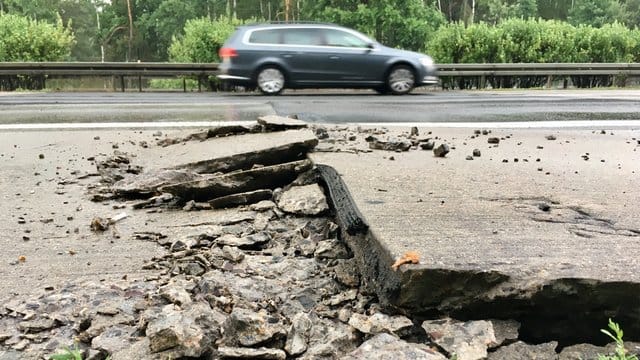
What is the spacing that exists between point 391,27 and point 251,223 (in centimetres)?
2611

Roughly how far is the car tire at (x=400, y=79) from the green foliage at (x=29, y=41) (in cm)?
1175

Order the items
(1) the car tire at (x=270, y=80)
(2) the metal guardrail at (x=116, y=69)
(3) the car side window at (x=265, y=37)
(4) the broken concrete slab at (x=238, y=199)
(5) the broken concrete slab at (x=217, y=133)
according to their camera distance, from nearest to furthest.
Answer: (4) the broken concrete slab at (x=238, y=199) < (5) the broken concrete slab at (x=217, y=133) < (1) the car tire at (x=270, y=80) < (3) the car side window at (x=265, y=37) < (2) the metal guardrail at (x=116, y=69)

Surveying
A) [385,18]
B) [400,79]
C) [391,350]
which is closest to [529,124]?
[391,350]

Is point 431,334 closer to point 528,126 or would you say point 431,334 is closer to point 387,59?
point 528,126

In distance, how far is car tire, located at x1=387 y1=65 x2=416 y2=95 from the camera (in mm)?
12875

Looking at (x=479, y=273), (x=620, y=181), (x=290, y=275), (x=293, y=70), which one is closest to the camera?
(x=479, y=273)

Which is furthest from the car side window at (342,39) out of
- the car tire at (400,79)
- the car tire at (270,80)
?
the car tire at (270,80)

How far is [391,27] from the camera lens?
90.5ft

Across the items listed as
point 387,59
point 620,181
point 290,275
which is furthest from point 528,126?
point 387,59

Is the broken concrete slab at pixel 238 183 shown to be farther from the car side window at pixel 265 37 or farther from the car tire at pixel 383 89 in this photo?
the car side window at pixel 265 37

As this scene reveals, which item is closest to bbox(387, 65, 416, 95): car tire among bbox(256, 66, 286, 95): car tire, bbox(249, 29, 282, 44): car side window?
bbox(256, 66, 286, 95): car tire

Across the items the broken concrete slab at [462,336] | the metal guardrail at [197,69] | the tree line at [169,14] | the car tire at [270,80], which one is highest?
the tree line at [169,14]

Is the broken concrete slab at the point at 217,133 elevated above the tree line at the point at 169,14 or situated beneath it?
situated beneath

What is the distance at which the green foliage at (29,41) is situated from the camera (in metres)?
17.5
